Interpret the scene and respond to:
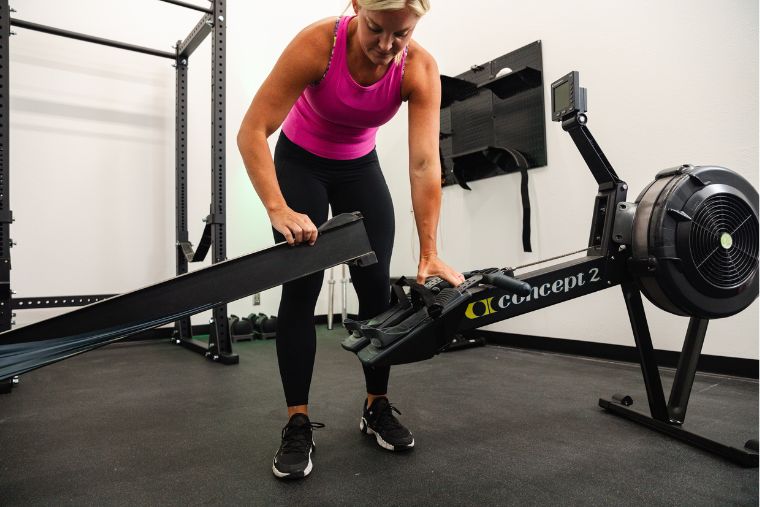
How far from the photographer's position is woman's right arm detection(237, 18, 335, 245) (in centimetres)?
101

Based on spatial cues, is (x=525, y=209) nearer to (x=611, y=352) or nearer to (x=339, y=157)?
(x=611, y=352)

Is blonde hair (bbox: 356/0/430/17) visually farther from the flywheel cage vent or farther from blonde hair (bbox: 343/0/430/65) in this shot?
the flywheel cage vent

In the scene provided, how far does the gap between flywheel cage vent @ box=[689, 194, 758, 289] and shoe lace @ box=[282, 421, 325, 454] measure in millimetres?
1102

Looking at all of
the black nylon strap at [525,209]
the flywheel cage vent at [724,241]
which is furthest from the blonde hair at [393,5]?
the black nylon strap at [525,209]

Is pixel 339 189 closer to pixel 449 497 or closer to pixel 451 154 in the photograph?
pixel 449 497

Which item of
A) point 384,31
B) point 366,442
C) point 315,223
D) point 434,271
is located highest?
point 384,31

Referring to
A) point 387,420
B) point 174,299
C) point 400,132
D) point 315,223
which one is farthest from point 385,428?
point 400,132

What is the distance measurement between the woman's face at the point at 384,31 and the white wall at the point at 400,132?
176cm

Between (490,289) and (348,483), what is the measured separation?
21.6 inches

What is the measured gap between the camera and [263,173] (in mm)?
1008

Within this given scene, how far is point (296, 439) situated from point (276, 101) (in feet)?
2.66

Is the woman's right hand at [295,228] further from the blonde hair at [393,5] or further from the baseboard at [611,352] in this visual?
the baseboard at [611,352]

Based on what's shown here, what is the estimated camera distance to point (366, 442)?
4.31 ft

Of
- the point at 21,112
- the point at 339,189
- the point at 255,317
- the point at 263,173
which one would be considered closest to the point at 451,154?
the point at 255,317
